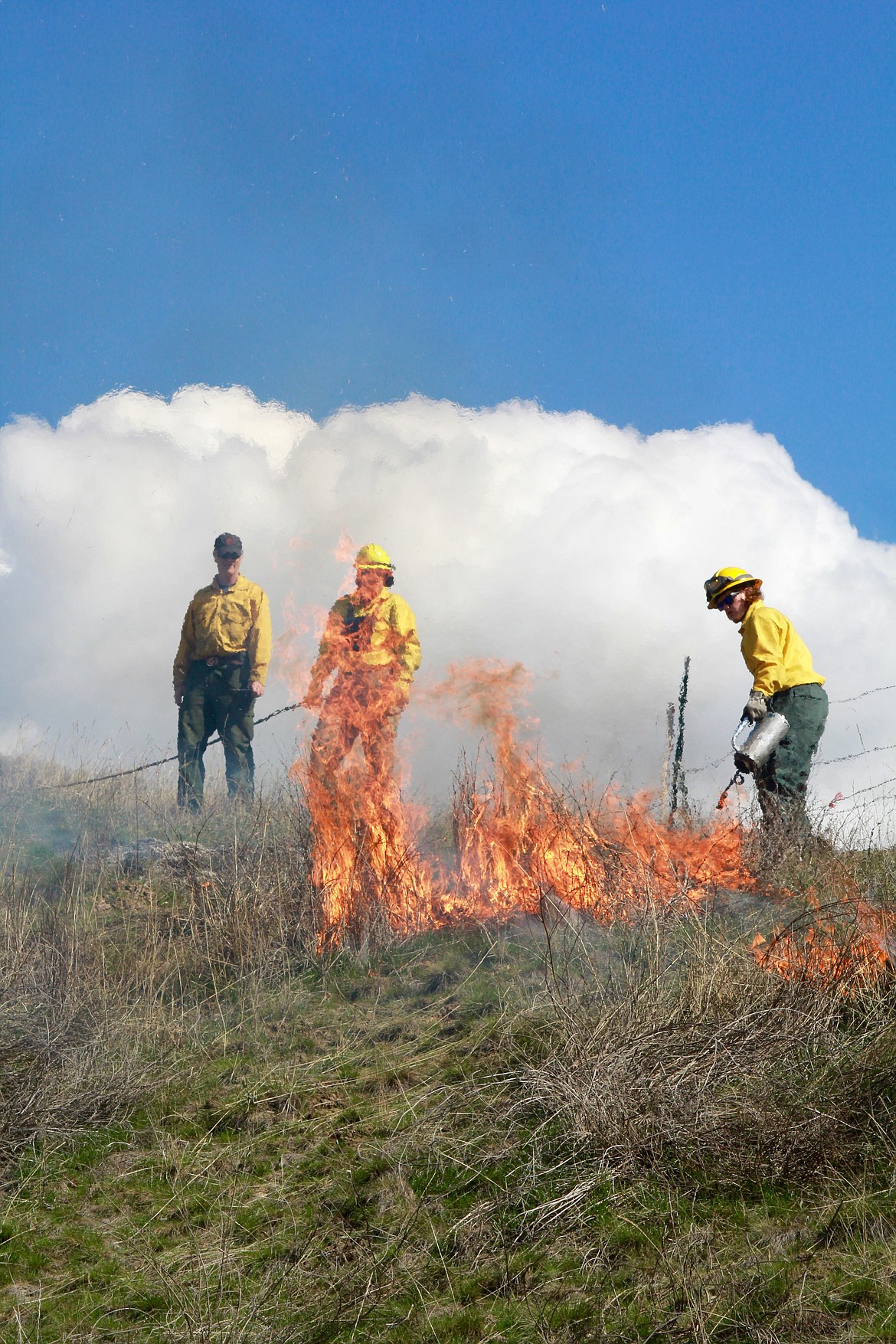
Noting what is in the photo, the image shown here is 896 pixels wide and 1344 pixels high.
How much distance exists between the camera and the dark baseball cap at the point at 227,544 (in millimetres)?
9852

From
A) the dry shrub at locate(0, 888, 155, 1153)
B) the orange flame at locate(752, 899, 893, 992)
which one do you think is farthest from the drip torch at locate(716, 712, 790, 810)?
the dry shrub at locate(0, 888, 155, 1153)

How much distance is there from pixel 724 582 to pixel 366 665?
2.88m

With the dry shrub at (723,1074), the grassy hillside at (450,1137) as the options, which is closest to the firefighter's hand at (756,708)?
the grassy hillside at (450,1137)

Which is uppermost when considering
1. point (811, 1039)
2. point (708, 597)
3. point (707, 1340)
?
point (708, 597)

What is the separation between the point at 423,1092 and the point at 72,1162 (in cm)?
143

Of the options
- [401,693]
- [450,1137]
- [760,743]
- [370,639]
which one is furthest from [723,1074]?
[370,639]

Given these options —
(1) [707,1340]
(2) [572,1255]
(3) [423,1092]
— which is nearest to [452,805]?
(3) [423,1092]

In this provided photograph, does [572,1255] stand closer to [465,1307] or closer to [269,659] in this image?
[465,1307]

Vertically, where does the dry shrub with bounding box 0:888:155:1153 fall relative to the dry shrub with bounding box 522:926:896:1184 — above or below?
above

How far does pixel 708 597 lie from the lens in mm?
7605

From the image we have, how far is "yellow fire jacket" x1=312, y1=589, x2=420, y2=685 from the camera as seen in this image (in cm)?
838

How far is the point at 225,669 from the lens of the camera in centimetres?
997

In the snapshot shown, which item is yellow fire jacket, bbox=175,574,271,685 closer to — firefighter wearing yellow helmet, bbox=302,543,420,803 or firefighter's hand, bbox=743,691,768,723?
firefighter wearing yellow helmet, bbox=302,543,420,803

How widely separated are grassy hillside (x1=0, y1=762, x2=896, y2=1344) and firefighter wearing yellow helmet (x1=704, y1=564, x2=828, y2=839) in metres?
1.39
